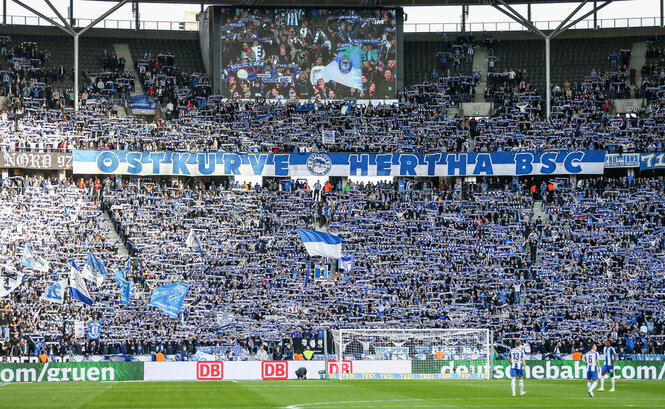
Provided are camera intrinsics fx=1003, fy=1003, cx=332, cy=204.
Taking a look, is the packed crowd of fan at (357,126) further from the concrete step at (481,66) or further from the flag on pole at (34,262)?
the flag on pole at (34,262)

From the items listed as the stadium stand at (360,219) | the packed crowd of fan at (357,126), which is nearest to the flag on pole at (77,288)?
the stadium stand at (360,219)

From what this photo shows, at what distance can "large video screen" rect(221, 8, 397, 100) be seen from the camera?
207ft

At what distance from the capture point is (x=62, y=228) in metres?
52.2

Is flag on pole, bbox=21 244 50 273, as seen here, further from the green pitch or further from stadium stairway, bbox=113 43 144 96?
stadium stairway, bbox=113 43 144 96

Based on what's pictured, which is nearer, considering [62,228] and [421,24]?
[62,228]

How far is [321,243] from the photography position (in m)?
51.3

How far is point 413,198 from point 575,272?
10970mm

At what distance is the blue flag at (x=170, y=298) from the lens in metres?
46.7

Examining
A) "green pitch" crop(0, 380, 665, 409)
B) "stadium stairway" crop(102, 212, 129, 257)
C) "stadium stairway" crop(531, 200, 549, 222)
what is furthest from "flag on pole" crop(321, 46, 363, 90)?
"green pitch" crop(0, 380, 665, 409)

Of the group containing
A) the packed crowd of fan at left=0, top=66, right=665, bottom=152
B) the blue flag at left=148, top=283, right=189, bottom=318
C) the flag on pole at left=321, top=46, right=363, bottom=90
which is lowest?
the blue flag at left=148, top=283, right=189, bottom=318

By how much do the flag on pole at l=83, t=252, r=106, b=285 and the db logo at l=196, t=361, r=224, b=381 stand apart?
280 inches

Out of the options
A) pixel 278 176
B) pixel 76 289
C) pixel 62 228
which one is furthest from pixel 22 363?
pixel 278 176

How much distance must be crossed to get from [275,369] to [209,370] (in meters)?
2.89

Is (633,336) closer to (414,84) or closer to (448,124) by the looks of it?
(448,124)
